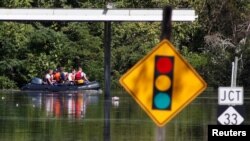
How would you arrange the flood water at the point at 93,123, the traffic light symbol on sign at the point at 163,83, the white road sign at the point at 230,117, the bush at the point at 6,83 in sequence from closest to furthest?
→ the traffic light symbol on sign at the point at 163,83 → the white road sign at the point at 230,117 → the flood water at the point at 93,123 → the bush at the point at 6,83

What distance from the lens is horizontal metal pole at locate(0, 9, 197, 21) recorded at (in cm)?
4238

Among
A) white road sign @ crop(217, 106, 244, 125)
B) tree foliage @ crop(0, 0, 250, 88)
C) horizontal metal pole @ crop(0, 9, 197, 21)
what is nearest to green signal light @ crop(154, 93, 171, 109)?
white road sign @ crop(217, 106, 244, 125)

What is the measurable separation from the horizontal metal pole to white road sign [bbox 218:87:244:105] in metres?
27.2

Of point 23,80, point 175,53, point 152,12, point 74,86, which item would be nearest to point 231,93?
point 175,53

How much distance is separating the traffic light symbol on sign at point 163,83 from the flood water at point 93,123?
1099 centimetres

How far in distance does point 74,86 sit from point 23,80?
5497 millimetres

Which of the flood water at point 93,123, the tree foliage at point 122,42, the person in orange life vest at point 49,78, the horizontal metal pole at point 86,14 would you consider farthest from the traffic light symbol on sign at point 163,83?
the tree foliage at point 122,42

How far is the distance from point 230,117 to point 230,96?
1.18ft

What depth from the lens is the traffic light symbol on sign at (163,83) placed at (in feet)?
35.7

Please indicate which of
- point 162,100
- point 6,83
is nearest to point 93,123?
point 162,100

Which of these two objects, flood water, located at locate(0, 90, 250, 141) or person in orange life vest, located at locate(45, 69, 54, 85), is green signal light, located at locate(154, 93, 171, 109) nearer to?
flood water, located at locate(0, 90, 250, 141)

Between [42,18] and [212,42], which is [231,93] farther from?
[212,42]

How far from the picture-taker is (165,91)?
10.9 m

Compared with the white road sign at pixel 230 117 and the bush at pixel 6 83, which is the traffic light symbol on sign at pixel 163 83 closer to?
the white road sign at pixel 230 117
